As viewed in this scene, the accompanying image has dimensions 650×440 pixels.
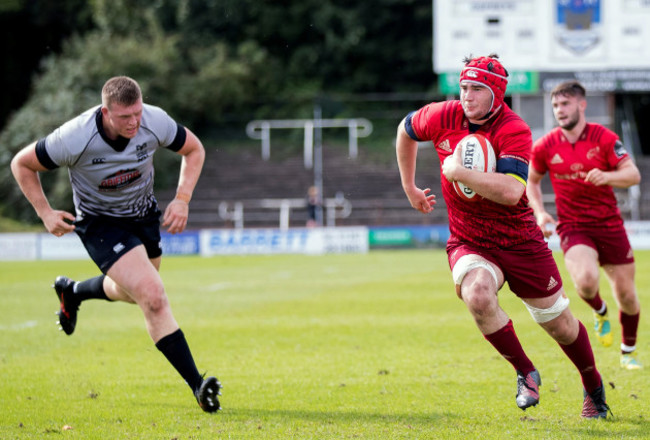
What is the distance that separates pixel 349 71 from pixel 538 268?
43.8m

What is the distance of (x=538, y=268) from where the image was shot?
579cm

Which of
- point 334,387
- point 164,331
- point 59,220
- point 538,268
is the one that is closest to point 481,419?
point 538,268

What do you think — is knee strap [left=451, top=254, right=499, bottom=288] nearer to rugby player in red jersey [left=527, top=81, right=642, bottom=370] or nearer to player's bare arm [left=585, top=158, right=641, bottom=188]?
player's bare arm [left=585, top=158, right=641, bottom=188]

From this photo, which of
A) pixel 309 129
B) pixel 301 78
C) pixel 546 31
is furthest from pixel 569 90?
pixel 301 78

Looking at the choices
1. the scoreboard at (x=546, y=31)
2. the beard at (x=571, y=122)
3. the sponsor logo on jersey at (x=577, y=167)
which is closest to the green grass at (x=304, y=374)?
the sponsor logo on jersey at (x=577, y=167)

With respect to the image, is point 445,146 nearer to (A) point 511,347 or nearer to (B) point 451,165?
(B) point 451,165

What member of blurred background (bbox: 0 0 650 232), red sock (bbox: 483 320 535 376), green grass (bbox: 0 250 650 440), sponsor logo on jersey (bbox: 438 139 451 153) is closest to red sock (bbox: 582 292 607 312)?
green grass (bbox: 0 250 650 440)

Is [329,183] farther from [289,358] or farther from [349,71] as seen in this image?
[289,358]

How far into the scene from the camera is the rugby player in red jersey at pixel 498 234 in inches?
217

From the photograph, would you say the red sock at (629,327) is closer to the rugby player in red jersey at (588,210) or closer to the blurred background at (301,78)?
the rugby player in red jersey at (588,210)

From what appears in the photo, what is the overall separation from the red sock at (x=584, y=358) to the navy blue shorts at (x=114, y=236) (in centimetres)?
320

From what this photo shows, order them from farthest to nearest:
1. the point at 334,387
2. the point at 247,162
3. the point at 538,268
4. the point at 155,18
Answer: the point at 155,18
the point at 247,162
the point at 334,387
the point at 538,268

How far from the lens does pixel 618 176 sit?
7.73m

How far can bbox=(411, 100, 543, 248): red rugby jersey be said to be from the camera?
573 cm
